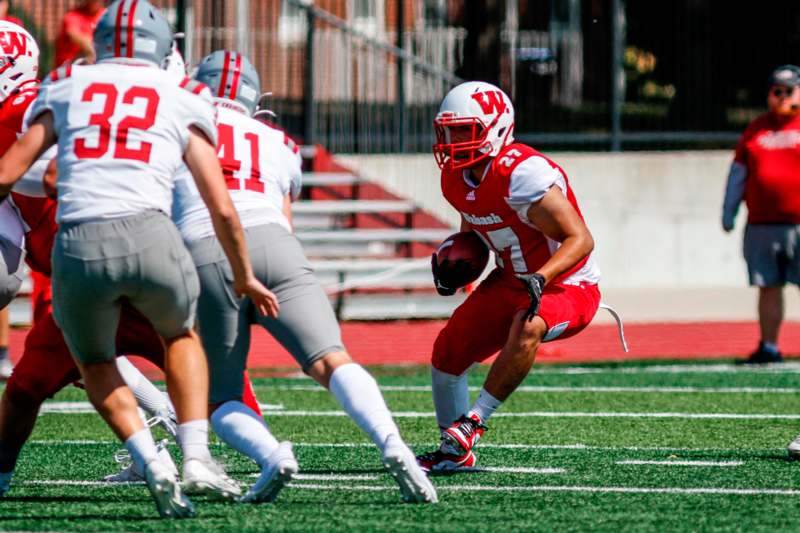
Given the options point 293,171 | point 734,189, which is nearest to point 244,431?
point 293,171

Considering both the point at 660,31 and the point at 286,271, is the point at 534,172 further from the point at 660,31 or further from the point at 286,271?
the point at 660,31

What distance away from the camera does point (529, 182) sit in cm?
629

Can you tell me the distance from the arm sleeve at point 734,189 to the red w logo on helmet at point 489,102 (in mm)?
4930

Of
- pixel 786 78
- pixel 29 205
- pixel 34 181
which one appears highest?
pixel 786 78

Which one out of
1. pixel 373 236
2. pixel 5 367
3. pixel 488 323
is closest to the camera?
pixel 488 323

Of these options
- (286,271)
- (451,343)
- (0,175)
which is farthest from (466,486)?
(0,175)

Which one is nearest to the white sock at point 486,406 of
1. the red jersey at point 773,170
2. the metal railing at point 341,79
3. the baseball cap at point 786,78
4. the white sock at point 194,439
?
the white sock at point 194,439

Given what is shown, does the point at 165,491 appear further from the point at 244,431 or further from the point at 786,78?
the point at 786,78

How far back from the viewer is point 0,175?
494 centimetres

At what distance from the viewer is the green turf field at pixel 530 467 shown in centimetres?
510

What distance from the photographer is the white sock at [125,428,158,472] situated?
4.92 m

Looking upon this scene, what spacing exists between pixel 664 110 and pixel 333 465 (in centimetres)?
1209

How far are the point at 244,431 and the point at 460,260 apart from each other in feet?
5.83

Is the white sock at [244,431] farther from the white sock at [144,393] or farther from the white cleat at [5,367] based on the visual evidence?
the white cleat at [5,367]
